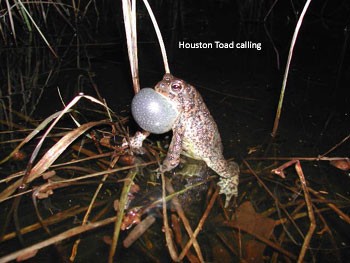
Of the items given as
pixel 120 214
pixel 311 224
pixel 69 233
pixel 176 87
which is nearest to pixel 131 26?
pixel 176 87

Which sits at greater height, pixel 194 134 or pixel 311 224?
pixel 194 134

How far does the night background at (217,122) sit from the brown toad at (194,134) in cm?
14

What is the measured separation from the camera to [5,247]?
6.98 ft

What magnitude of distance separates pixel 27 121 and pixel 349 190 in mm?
3452

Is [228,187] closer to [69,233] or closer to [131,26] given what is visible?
[69,233]

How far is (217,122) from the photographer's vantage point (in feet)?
13.0

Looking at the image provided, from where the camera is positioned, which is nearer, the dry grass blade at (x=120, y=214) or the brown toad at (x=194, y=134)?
the dry grass blade at (x=120, y=214)

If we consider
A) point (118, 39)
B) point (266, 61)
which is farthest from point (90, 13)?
point (266, 61)

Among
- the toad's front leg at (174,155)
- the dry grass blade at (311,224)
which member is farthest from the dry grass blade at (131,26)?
the dry grass blade at (311,224)

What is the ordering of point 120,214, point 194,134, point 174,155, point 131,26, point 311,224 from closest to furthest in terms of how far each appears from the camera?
point 120,214 → point 311,224 → point 131,26 → point 174,155 → point 194,134

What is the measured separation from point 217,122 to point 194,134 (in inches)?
37.4

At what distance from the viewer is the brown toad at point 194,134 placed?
290cm

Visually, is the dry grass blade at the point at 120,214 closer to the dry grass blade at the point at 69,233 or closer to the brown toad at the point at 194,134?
the dry grass blade at the point at 69,233

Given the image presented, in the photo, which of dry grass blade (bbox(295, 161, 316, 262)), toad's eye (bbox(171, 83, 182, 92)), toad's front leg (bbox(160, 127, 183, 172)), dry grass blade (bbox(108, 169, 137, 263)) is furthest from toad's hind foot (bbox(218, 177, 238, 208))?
toad's eye (bbox(171, 83, 182, 92))
